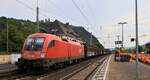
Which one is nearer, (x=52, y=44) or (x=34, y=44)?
(x=34, y=44)

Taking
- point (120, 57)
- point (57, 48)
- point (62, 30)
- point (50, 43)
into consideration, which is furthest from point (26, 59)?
point (62, 30)

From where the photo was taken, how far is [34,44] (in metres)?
31.8

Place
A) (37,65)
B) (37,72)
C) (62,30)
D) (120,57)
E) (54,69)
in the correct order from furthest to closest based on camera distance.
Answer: (62,30) → (120,57) → (54,69) → (37,72) → (37,65)

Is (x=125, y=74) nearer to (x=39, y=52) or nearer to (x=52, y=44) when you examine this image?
(x=52, y=44)

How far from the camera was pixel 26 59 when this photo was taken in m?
30.6

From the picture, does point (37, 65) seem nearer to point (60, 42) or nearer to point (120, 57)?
point (60, 42)

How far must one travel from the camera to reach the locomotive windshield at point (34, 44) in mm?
31500

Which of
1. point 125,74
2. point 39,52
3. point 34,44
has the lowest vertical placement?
point 125,74

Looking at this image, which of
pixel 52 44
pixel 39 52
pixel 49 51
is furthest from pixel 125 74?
pixel 39 52

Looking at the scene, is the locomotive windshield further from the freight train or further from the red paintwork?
the red paintwork

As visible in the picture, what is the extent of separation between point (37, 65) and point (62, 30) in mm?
106870

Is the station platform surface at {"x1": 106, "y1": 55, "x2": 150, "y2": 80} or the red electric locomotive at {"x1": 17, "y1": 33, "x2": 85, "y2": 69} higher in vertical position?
the red electric locomotive at {"x1": 17, "y1": 33, "x2": 85, "y2": 69}

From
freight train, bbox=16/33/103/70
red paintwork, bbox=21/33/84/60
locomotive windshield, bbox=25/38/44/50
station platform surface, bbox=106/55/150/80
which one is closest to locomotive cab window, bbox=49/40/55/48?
freight train, bbox=16/33/103/70

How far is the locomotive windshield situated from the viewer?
103 ft
